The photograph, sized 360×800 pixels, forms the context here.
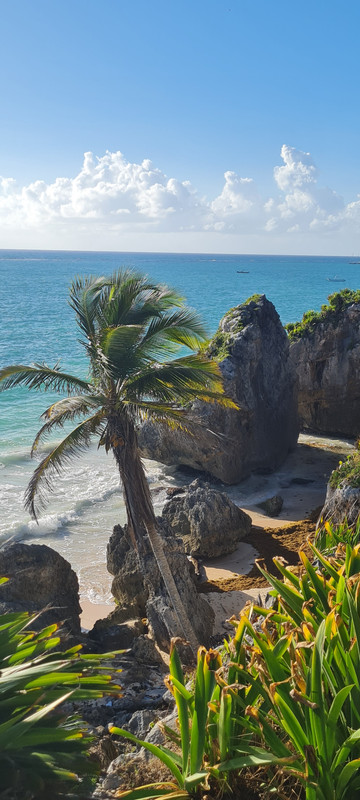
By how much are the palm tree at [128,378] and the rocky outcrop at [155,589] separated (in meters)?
0.44

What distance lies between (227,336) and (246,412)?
276 centimetres

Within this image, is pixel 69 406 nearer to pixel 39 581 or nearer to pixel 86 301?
pixel 86 301

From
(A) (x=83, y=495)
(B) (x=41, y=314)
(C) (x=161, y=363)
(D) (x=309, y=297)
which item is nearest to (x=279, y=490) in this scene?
(A) (x=83, y=495)

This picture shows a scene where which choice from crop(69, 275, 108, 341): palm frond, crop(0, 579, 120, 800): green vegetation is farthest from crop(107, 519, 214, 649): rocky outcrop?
crop(0, 579, 120, 800): green vegetation

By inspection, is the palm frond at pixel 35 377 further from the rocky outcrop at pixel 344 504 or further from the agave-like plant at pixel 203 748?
the agave-like plant at pixel 203 748

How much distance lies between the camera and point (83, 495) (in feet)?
68.4

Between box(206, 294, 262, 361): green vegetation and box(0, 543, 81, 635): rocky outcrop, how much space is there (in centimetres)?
1077

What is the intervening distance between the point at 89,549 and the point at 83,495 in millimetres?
4098

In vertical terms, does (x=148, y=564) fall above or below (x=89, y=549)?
above

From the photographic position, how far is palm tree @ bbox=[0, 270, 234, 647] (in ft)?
33.6

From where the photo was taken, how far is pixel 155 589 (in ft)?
37.4

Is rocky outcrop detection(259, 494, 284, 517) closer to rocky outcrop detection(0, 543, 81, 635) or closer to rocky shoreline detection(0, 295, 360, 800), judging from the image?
rocky shoreline detection(0, 295, 360, 800)

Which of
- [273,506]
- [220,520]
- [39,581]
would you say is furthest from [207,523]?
[39,581]

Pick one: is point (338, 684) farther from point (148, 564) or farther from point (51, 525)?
point (51, 525)
